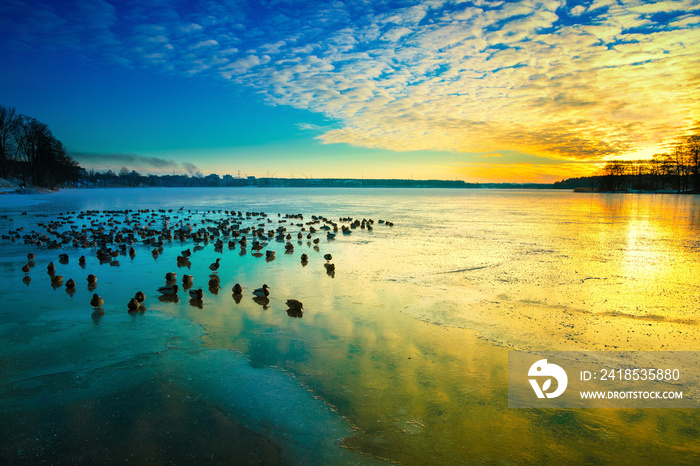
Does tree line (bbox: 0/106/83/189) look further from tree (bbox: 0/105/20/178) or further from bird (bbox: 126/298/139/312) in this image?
bird (bbox: 126/298/139/312)

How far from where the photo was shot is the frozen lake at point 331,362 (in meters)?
3.96

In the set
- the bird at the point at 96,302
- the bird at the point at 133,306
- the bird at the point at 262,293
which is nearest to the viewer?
the bird at the point at 133,306

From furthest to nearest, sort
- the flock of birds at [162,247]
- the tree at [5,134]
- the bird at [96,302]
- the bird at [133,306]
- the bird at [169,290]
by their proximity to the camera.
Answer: the tree at [5,134] < the bird at [169,290] < the flock of birds at [162,247] < the bird at [96,302] < the bird at [133,306]

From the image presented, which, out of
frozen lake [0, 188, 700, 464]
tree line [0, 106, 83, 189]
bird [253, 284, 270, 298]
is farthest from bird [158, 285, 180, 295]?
tree line [0, 106, 83, 189]

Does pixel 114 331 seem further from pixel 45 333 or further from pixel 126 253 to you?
pixel 126 253

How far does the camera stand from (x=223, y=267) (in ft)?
42.3

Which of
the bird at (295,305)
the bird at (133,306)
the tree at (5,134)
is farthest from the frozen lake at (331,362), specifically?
the tree at (5,134)

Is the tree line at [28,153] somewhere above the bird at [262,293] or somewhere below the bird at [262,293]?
above

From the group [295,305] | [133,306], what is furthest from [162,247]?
[295,305]

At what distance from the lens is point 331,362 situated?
19.1 feet

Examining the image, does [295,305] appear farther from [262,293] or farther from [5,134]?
[5,134]

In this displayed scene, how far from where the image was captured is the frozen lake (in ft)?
13.0

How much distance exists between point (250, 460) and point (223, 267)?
9.91m

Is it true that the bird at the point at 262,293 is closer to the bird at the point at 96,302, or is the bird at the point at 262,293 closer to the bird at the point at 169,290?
the bird at the point at 169,290
